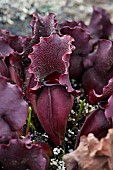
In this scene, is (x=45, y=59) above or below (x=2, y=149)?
above

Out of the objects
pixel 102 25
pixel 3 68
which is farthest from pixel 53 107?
pixel 102 25

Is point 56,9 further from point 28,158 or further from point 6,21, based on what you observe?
point 28,158

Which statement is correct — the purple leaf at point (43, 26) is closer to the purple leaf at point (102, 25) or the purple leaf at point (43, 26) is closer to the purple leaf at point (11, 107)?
the purple leaf at point (11, 107)

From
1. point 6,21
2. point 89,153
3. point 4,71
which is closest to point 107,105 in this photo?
point 89,153

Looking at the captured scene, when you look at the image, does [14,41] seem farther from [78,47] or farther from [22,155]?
[22,155]

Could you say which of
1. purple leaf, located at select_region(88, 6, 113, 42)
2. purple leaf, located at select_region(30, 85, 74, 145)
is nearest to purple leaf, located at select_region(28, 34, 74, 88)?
purple leaf, located at select_region(30, 85, 74, 145)
